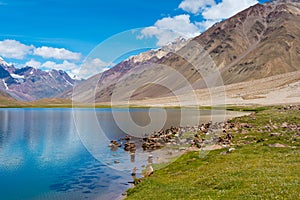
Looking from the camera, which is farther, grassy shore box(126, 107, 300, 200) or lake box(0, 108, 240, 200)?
lake box(0, 108, 240, 200)

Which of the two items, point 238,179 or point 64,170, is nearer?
point 238,179

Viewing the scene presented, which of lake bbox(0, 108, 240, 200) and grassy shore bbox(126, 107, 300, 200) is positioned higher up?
grassy shore bbox(126, 107, 300, 200)

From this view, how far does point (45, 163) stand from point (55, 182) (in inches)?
488

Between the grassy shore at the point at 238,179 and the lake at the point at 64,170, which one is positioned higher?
the grassy shore at the point at 238,179

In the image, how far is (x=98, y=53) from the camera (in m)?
28.2

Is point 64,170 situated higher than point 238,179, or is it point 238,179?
point 238,179

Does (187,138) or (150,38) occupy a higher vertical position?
(150,38)

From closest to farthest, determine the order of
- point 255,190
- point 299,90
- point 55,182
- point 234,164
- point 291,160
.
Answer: point 255,190
point 291,160
point 234,164
point 55,182
point 299,90

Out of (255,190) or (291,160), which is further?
(291,160)

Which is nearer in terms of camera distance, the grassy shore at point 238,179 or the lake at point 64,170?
the grassy shore at point 238,179

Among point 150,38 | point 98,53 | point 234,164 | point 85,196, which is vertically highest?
point 150,38

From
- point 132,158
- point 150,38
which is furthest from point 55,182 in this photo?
point 150,38

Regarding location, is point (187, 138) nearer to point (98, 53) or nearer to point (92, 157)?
point (92, 157)

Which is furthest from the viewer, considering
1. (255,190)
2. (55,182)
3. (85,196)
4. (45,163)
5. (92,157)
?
(92,157)
